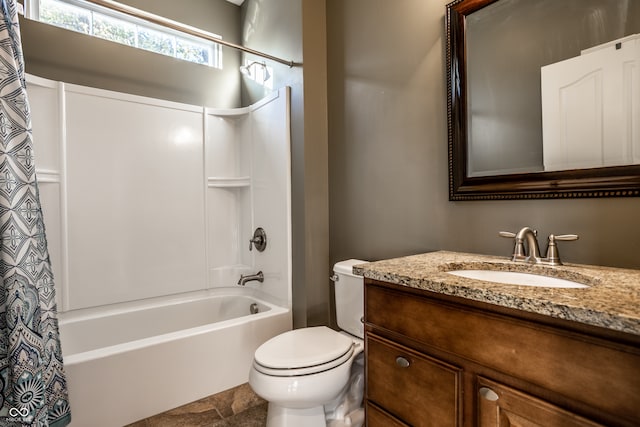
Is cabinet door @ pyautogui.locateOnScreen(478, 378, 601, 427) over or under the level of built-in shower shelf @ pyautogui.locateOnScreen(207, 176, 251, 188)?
under

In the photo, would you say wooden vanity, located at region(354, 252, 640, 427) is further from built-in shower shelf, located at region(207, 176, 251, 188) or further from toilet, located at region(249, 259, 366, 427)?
built-in shower shelf, located at region(207, 176, 251, 188)

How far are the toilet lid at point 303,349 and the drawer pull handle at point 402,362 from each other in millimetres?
407

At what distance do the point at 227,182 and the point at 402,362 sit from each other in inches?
82.8

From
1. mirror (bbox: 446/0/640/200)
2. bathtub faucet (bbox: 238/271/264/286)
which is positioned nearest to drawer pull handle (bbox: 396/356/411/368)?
mirror (bbox: 446/0/640/200)

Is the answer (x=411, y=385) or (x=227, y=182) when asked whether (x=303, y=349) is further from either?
(x=227, y=182)

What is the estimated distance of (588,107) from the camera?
1.09 m

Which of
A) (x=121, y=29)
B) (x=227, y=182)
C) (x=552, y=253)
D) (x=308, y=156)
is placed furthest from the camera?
(x=227, y=182)

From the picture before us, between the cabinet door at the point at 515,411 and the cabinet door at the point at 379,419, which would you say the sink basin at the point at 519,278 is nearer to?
the cabinet door at the point at 515,411

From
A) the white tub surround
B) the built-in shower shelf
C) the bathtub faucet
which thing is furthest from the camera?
the built-in shower shelf

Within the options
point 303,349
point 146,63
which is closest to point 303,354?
point 303,349

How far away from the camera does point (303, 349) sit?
55.9 inches

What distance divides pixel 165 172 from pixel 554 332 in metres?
2.49

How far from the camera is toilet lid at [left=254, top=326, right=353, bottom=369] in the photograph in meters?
1.31

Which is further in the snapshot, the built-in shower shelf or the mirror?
the built-in shower shelf
